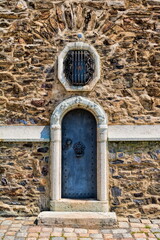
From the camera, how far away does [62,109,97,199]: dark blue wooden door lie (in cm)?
517

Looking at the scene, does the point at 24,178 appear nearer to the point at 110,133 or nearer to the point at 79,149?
the point at 79,149

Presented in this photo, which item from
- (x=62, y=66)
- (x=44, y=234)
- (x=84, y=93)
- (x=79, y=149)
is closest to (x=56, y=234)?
(x=44, y=234)

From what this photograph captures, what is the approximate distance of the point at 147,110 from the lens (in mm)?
5105

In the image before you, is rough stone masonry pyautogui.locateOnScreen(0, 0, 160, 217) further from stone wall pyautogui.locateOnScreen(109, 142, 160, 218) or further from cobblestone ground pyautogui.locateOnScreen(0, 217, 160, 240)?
cobblestone ground pyautogui.locateOnScreen(0, 217, 160, 240)

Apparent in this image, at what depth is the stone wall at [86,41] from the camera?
513 centimetres

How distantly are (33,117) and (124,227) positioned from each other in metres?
2.63

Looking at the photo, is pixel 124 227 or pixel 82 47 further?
pixel 82 47

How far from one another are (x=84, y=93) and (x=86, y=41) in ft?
3.45

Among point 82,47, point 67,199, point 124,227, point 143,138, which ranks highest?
point 82,47

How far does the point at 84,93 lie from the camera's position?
5152 mm

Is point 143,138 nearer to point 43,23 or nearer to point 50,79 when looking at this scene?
point 50,79

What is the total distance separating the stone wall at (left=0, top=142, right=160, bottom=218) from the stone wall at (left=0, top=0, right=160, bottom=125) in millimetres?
557

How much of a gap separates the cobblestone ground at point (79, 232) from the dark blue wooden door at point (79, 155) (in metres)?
0.82

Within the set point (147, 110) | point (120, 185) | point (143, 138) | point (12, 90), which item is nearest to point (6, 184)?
point (12, 90)
